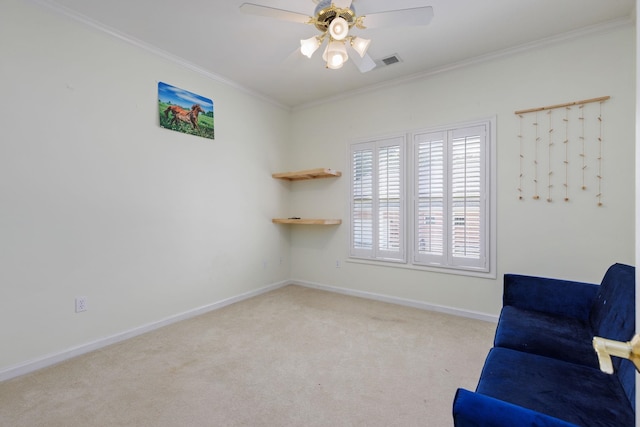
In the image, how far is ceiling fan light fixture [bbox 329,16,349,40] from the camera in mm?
2059

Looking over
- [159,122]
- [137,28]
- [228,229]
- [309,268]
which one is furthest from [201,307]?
[137,28]

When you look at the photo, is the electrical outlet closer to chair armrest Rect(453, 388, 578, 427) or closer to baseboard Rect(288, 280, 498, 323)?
baseboard Rect(288, 280, 498, 323)

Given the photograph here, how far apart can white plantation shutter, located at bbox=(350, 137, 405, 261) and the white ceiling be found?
0.93 meters

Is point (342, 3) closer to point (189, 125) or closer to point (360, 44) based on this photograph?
point (360, 44)

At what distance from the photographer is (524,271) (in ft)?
10.00

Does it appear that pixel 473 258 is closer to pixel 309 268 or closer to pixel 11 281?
pixel 309 268

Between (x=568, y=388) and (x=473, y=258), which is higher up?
(x=473, y=258)

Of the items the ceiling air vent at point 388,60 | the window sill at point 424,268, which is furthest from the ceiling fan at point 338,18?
the window sill at point 424,268

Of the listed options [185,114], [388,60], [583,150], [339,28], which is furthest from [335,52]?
[583,150]

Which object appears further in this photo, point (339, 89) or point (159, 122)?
point (339, 89)

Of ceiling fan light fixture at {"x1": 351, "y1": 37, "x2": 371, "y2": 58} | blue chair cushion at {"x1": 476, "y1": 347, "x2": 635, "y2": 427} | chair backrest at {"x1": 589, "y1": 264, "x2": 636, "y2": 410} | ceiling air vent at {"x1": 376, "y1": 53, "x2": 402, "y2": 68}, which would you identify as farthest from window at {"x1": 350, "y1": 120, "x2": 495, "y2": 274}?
blue chair cushion at {"x1": 476, "y1": 347, "x2": 635, "y2": 427}

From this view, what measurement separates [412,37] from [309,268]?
10.6 ft

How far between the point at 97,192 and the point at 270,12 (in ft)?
6.79

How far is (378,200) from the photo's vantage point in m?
3.98
